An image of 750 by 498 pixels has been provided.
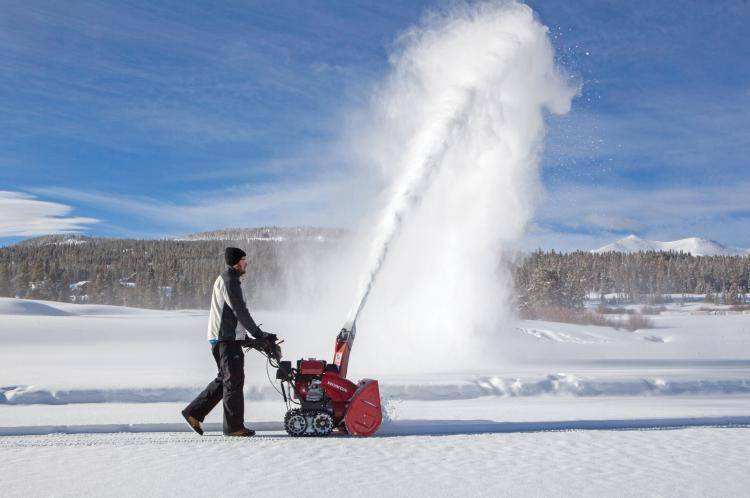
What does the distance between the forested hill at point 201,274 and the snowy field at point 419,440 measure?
138ft

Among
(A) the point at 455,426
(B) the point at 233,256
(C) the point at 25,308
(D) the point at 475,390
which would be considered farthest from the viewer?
(C) the point at 25,308

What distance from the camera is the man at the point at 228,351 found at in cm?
670

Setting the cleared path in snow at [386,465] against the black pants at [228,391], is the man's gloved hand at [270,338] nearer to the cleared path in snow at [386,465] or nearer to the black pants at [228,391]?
the black pants at [228,391]

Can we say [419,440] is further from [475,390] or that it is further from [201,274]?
[201,274]

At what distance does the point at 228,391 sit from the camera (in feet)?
22.0

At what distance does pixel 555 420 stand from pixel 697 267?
140 meters

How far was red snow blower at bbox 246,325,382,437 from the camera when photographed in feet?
22.1

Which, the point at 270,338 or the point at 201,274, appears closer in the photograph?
the point at 270,338

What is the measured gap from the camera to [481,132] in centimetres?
1356

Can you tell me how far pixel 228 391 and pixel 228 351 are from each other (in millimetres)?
414

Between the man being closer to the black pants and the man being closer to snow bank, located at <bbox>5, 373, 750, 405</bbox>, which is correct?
the black pants

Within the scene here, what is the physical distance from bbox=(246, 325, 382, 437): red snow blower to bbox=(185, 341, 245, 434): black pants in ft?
0.74

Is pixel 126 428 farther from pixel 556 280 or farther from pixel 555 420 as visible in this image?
pixel 556 280

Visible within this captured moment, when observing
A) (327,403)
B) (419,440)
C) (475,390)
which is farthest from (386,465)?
(475,390)
